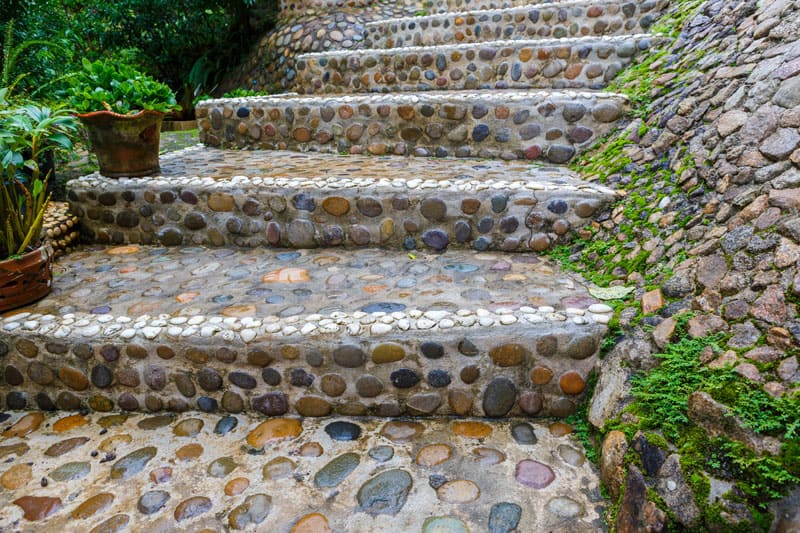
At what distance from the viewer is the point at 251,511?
1368 mm

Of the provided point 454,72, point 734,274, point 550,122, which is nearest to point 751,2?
point 550,122

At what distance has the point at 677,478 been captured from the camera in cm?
116

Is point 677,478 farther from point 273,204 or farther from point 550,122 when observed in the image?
point 550,122

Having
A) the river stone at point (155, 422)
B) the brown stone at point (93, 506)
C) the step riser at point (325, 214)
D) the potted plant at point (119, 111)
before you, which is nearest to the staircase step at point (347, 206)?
the step riser at point (325, 214)

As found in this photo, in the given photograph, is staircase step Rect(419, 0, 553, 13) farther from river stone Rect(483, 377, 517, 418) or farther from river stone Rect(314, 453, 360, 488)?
river stone Rect(314, 453, 360, 488)

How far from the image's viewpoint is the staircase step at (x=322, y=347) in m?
1.64

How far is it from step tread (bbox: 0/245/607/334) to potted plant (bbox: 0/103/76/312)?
86 mm

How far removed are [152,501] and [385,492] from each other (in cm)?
62

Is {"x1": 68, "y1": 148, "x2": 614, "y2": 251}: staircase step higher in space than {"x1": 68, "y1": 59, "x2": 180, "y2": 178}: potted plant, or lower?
lower

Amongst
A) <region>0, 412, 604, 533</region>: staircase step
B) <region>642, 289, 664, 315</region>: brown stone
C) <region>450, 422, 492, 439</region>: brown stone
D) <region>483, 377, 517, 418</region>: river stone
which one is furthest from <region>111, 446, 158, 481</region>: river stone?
<region>642, 289, 664, 315</region>: brown stone

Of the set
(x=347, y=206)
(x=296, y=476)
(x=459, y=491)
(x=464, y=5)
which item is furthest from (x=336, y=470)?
(x=464, y=5)

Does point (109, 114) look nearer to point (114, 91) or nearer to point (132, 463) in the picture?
point (114, 91)

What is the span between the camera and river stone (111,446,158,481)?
1516mm

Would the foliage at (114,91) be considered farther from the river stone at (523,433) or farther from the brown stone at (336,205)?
the river stone at (523,433)
